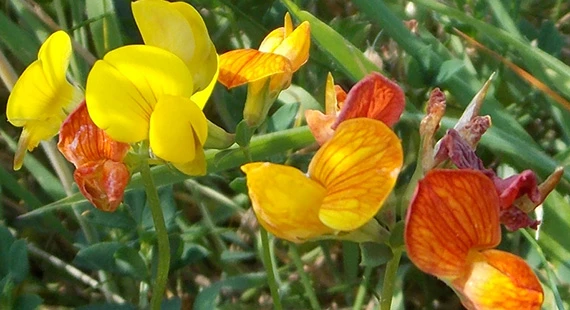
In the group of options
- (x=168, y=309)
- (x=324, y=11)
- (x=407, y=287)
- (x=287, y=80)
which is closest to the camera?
(x=287, y=80)

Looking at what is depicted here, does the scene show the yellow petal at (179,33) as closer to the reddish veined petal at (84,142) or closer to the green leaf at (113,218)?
the reddish veined petal at (84,142)

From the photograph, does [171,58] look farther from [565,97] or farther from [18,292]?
[565,97]

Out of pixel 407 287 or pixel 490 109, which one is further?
pixel 407 287

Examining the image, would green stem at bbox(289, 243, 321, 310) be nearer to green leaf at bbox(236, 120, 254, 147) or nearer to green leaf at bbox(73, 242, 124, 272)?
green leaf at bbox(73, 242, 124, 272)

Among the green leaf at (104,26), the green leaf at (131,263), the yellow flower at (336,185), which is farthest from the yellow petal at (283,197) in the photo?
the green leaf at (104,26)

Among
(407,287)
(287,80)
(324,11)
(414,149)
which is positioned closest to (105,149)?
(287,80)

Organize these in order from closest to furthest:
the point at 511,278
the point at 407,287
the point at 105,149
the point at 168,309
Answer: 1. the point at 511,278
2. the point at 105,149
3. the point at 168,309
4. the point at 407,287
